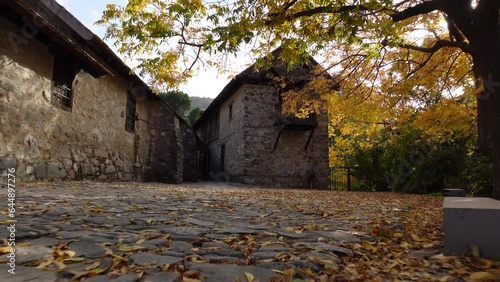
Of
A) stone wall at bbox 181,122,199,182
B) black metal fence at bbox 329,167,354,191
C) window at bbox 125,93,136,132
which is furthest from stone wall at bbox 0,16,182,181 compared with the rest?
black metal fence at bbox 329,167,354,191

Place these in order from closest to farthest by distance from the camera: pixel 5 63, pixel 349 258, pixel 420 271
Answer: pixel 420 271
pixel 349 258
pixel 5 63

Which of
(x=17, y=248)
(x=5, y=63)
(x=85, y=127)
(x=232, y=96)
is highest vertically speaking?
(x=232, y=96)

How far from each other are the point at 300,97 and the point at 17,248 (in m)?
7.66

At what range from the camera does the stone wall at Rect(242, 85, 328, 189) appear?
1442 cm

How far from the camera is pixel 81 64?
7.77m

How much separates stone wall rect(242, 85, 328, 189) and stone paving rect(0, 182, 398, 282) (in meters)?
10.7

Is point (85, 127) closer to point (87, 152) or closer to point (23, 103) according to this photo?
point (87, 152)

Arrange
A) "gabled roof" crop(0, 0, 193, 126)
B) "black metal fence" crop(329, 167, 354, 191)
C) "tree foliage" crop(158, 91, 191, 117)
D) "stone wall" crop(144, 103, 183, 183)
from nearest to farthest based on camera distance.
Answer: "gabled roof" crop(0, 0, 193, 126), "stone wall" crop(144, 103, 183, 183), "black metal fence" crop(329, 167, 354, 191), "tree foliage" crop(158, 91, 191, 117)

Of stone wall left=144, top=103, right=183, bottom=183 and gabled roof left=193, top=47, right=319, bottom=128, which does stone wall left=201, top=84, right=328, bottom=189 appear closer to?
gabled roof left=193, top=47, right=319, bottom=128

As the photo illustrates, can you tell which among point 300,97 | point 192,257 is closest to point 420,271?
point 192,257

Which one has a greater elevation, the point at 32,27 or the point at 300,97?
the point at 32,27

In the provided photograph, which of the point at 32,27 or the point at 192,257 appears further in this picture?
the point at 32,27

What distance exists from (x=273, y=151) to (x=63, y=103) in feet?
30.1

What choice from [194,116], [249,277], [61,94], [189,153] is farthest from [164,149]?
[194,116]
